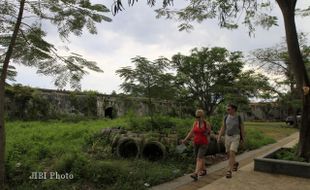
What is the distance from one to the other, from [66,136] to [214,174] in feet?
22.7

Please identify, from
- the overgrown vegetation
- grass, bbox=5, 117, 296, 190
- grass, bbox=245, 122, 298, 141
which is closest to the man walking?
grass, bbox=5, 117, 296, 190

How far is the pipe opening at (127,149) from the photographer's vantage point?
385 inches

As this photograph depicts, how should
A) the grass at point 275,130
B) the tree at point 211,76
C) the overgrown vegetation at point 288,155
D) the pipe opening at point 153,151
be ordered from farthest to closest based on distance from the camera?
the tree at point 211,76, the grass at point 275,130, the pipe opening at point 153,151, the overgrown vegetation at point 288,155

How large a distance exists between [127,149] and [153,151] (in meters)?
0.79

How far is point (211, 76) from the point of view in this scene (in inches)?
1017

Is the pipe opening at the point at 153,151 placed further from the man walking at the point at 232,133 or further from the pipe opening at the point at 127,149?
the man walking at the point at 232,133

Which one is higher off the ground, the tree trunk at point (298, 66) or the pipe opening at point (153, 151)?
the tree trunk at point (298, 66)

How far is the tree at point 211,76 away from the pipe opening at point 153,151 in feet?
50.8

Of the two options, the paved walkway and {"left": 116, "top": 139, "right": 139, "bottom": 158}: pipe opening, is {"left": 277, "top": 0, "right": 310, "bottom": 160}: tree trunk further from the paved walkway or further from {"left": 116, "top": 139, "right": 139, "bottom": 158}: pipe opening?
{"left": 116, "top": 139, "right": 139, "bottom": 158}: pipe opening

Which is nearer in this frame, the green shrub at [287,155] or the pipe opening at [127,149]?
the green shrub at [287,155]

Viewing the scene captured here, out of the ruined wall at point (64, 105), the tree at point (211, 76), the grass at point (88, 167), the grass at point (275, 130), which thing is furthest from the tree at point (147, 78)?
the tree at point (211, 76)

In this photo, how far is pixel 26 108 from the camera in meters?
21.0

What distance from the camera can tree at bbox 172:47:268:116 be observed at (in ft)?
83.7

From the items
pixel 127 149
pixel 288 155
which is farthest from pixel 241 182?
pixel 127 149
